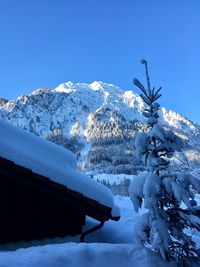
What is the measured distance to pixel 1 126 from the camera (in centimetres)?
875

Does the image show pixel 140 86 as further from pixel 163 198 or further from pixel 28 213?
pixel 28 213

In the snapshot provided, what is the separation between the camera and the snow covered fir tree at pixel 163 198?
6.02 metres

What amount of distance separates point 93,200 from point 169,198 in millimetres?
2296

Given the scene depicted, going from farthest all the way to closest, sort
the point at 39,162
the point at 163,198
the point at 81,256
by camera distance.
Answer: the point at 39,162
the point at 163,198
the point at 81,256

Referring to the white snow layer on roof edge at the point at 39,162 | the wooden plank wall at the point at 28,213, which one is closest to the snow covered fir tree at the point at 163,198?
the white snow layer on roof edge at the point at 39,162

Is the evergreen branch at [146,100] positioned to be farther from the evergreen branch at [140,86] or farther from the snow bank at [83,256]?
the snow bank at [83,256]

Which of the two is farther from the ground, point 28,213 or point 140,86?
point 140,86

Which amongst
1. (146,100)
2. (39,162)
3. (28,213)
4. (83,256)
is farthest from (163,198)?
(28,213)

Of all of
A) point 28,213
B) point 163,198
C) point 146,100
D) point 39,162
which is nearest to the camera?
point 163,198

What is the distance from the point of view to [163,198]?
6.29 meters

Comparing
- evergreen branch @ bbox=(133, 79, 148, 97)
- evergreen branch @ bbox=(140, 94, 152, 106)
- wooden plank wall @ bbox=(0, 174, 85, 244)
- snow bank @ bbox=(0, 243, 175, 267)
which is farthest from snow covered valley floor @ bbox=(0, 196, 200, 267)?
evergreen branch @ bbox=(133, 79, 148, 97)

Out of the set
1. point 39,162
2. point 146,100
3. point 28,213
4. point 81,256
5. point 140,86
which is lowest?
point 81,256

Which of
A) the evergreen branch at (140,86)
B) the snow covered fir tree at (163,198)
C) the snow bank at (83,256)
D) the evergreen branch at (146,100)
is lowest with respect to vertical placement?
the snow bank at (83,256)

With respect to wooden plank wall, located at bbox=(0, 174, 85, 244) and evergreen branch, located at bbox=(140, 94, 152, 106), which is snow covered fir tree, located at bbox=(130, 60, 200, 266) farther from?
wooden plank wall, located at bbox=(0, 174, 85, 244)
